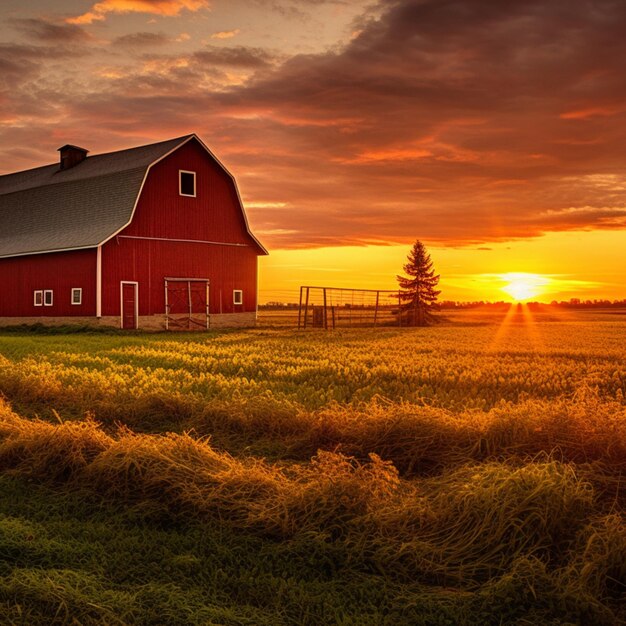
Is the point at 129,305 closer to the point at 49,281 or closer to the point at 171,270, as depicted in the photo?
the point at 171,270

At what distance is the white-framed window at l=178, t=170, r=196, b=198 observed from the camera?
126 feet

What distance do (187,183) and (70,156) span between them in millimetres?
11229

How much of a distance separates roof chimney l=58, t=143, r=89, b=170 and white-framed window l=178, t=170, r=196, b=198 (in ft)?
34.3

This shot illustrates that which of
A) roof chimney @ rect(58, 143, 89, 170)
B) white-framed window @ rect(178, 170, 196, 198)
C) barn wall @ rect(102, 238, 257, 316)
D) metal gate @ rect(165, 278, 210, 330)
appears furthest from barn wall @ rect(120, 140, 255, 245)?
roof chimney @ rect(58, 143, 89, 170)

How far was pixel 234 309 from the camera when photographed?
41.2 metres

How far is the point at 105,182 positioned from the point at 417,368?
86.7 feet

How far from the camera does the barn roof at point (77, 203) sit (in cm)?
3628

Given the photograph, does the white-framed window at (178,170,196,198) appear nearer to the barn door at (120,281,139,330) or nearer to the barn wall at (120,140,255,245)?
the barn wall at (120,140,255,245)

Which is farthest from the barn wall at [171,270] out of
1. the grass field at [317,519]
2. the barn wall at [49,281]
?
the grass field at [317,519]

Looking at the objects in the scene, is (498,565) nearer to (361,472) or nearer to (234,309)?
(361,472)

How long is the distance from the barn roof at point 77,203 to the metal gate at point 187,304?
463 cm

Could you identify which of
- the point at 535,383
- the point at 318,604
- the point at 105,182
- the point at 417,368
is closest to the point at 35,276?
the point at 105,182

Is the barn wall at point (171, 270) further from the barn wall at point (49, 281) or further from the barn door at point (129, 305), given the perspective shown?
the barn wall at point (49, 281)

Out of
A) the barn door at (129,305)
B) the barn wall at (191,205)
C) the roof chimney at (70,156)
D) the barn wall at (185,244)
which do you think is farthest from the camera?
the roof chimney at (70,156)
